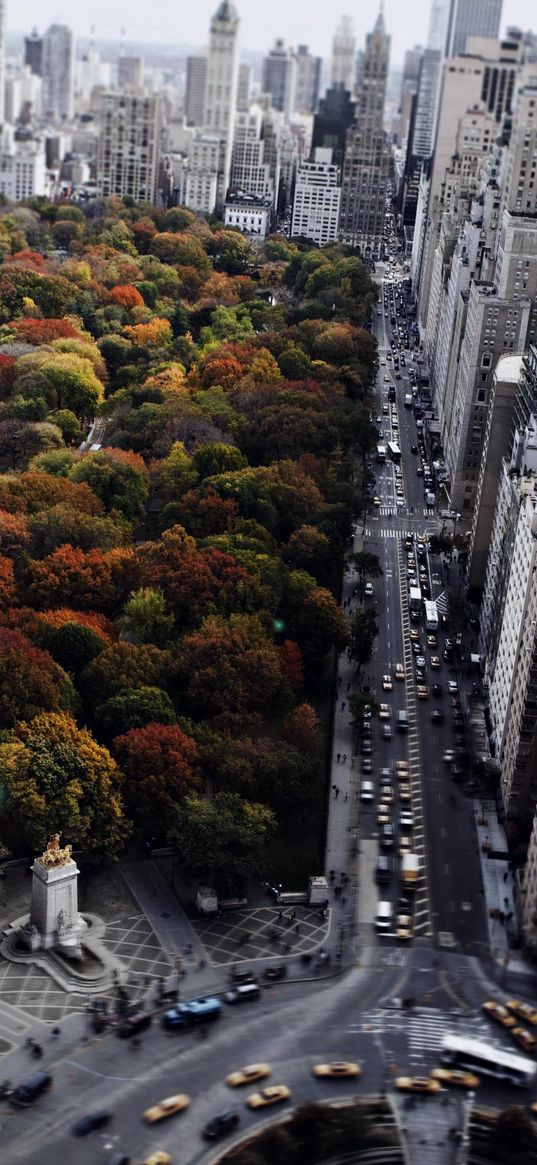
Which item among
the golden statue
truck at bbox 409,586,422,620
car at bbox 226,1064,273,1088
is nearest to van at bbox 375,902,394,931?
car at bbox 226,1064,273,1088

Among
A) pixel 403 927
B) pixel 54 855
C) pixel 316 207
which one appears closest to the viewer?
pixel 54 855

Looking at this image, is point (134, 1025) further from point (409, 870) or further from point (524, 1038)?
point (409, 870)

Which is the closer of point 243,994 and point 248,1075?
point 248,1075

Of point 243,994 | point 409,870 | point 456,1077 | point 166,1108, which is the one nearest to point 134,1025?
point 243,994

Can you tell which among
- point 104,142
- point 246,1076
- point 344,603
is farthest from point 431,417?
point 104,142

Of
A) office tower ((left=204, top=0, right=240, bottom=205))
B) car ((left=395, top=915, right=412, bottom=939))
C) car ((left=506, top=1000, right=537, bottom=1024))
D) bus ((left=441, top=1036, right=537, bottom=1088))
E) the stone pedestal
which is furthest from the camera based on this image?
office tower ((left=204, top=0, right=240, bottom=205))

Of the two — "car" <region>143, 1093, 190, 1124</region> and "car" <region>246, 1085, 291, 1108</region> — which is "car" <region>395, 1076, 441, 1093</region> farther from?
"car" <region>143, 1093, 190, 1124</region>
